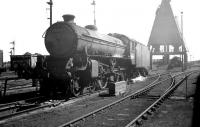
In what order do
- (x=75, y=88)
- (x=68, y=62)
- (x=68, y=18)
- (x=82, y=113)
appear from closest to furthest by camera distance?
(x=82, y=113)
(x=68, y=62)
(x=75, y=88)
(x=68, y=18)

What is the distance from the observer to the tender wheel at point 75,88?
1236cm

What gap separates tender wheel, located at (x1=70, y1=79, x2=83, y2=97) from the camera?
12359 mm

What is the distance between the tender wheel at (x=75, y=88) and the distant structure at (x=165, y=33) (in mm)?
36969

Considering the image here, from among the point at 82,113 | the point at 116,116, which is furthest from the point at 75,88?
the point at 116,116

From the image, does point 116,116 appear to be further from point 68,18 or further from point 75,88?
point 68,18

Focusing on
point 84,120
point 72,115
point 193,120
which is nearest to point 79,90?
point 72,115

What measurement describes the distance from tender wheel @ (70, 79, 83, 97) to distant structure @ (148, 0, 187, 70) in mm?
36969

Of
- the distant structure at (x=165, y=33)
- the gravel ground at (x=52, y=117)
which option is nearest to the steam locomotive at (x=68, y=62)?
the gravel ground at (x=52, y=117)

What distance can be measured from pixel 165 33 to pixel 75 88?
40.2 m

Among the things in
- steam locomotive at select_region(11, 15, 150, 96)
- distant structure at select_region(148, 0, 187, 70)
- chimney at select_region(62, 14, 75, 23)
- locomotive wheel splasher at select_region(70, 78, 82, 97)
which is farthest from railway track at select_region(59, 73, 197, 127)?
distant structure at select_region(148, 0, 187, 70)

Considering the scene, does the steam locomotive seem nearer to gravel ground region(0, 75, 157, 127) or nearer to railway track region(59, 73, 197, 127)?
gravel ground region(0, 75, 157, 127)

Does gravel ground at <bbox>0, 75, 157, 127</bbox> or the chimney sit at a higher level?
the chimney

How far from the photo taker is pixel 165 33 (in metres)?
49.7

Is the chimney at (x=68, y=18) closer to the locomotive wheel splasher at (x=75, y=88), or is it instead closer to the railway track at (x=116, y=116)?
the locomotive wheel splasher at (x=75, y=88)
